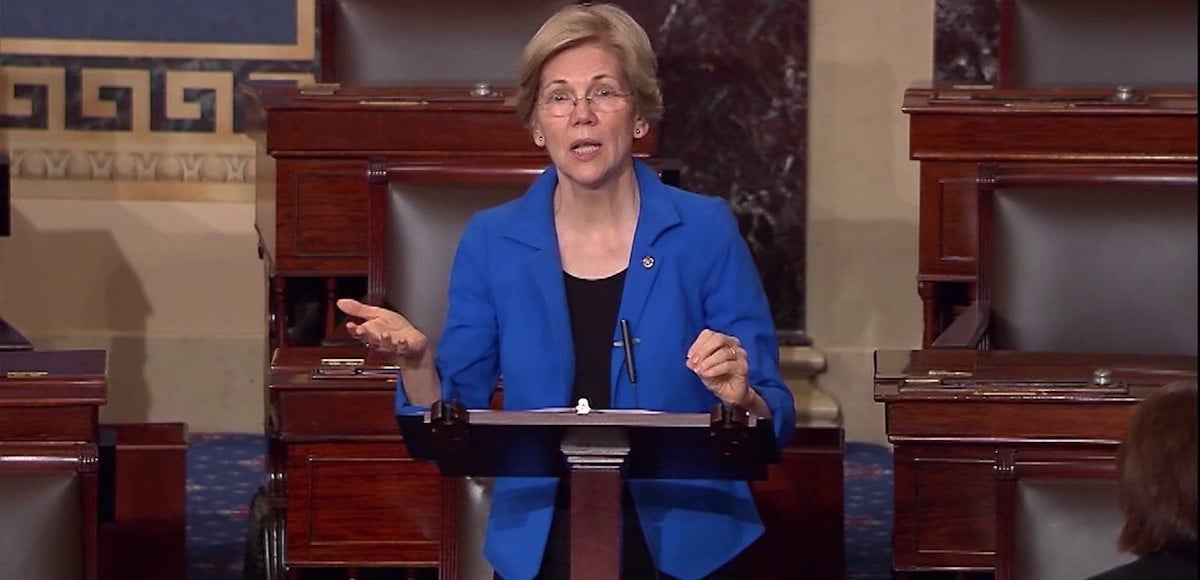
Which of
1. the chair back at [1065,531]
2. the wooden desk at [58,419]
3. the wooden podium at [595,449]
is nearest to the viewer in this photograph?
the wooden podium at [595,449]

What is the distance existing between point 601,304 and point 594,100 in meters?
0.28

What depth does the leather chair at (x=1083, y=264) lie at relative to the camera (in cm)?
477

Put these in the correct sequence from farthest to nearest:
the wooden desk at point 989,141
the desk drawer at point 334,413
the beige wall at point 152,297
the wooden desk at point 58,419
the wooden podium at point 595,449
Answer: the beige wall at point 152,297 < the wooden desk at point 989,141 < the desk drawer at point 334,413 < the wooden desk at point 58,419 < the wooden podium at point 595,449

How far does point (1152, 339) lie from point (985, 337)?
35 centimetres

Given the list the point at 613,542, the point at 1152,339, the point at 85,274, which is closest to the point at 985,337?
the point at 1152,339

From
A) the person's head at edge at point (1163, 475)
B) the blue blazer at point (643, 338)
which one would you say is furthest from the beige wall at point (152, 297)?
the person's head at edge at point (1163, 475)

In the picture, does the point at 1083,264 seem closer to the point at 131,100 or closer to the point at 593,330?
the point at 593,330

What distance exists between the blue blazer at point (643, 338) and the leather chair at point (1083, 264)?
66.8 inches

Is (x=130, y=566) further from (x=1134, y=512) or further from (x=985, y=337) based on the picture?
(x=1134, y=512)

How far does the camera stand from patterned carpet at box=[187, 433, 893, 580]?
5.31m

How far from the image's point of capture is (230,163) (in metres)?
7.06

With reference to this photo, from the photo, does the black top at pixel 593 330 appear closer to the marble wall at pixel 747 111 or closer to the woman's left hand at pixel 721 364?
the woman's left hand at pixel 721 364

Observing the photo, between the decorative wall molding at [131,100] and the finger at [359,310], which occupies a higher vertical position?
the decorative wall molding at [131,100]

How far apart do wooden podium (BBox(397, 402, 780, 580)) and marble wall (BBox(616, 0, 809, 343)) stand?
13.2 feet
